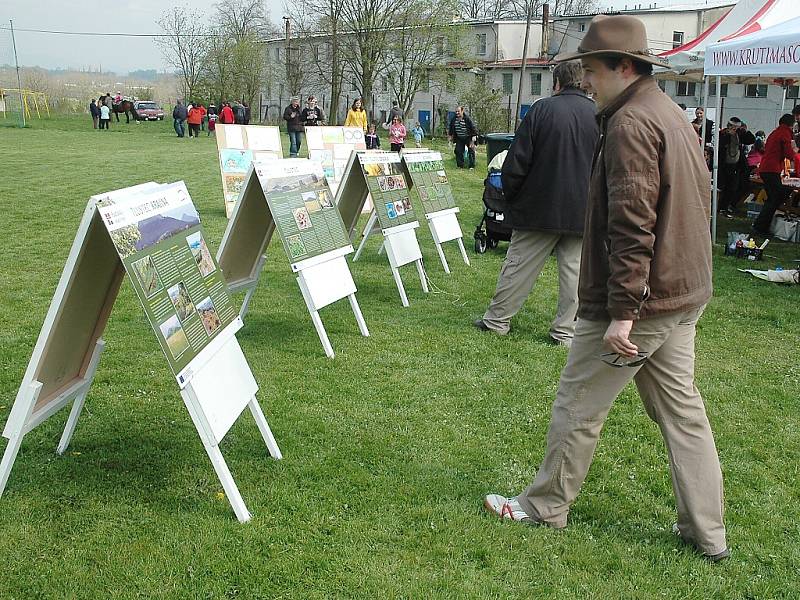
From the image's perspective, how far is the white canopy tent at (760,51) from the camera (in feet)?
26.9

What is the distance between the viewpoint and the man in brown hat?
2826 mm

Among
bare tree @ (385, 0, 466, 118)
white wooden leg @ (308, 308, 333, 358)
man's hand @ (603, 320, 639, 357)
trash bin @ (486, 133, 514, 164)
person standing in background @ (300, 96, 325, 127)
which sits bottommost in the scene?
white wooden leg @ (308, 308, 333, 358)

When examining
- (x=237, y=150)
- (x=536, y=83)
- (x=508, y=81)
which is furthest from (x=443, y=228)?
(x=508, y=81)

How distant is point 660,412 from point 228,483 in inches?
71.8

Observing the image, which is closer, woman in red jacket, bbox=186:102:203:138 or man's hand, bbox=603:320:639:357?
man's hand, bbox=603:320:639:357

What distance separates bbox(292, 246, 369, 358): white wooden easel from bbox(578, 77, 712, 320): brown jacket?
3025 mm

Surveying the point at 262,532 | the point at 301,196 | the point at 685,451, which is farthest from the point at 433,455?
the point at 301,196

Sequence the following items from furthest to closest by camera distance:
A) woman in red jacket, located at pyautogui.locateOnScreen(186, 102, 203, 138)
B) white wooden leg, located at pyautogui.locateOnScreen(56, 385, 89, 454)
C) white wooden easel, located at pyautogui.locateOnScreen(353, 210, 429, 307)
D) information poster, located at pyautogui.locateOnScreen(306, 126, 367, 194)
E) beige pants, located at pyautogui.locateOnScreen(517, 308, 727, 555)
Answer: woman in red jacket, located at pyautogui.locateOnScreen(186, 102, 203, 138), information poster, located at pyautogui.locateOnScreen(306, 126, 367, 194), white wooden easel, located at pyautogui.locateOnScreen(353, 210, 429, 307), white wooden leg, located at pyautogui.locateOnScreen(56, 385, 89, 454), beige pants, located at pyautogui.locateOnScreen(517, 308, 727, 555)

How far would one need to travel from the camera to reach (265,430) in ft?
13.4

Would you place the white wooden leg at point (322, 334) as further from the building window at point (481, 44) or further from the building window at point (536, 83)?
the building window at point (481, 44)

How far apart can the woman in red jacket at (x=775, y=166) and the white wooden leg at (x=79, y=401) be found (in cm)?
1038

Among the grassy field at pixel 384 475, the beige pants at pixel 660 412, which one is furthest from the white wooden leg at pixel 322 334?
the beige pants at pixel 660 412

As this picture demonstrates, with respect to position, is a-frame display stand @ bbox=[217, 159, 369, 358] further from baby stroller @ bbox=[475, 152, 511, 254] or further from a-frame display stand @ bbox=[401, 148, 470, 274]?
baby stroller @ bbox=[475, 152, 511, 254]

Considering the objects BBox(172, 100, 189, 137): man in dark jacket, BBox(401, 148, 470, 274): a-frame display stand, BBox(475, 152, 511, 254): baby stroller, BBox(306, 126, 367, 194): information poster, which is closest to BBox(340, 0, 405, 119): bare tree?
BBox(172, 100, 189, 137): man in dark jacket
